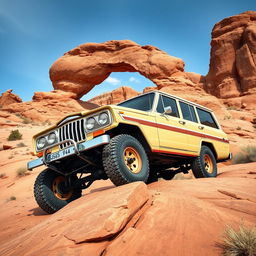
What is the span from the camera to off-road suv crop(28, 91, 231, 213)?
3.26 m

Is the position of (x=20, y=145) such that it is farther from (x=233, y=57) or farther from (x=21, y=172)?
(x=233, y=57)

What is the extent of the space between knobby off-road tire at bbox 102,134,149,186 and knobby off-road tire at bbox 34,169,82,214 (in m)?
1.56

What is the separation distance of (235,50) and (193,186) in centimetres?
4186

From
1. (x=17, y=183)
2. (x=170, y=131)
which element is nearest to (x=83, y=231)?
(x=170, y=131)

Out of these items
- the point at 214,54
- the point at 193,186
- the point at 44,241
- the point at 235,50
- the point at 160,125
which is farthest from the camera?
the point at 214,54

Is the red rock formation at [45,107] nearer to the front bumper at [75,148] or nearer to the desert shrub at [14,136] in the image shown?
the desert shrub at [14,136]

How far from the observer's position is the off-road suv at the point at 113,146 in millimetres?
3257

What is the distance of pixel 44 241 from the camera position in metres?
1.91

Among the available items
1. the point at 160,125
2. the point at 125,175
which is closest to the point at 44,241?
the point at 125,175

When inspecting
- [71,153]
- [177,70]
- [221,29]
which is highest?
[221,29]

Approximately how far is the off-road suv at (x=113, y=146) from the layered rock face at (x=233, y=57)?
116 ft

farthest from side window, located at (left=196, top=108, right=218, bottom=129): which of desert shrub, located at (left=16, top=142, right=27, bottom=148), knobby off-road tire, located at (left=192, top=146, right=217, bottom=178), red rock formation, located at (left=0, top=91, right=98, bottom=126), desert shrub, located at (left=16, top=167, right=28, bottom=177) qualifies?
red rock formation, located at (left=0, top=91, right=98, bottom=126)

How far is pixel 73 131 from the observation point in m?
3.66

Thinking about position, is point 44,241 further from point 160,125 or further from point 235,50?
point 235,50
